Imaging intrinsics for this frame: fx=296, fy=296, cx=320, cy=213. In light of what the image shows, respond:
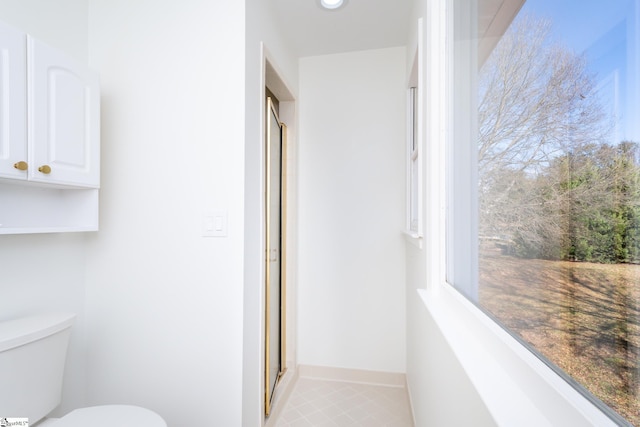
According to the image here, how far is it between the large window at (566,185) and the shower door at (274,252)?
50.0 inches

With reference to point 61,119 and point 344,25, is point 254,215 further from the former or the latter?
point 344,25

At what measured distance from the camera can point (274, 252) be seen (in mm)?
2002

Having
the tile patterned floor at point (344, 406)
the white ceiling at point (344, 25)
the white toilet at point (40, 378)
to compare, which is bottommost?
the tile patterned floor at point (344, 406)

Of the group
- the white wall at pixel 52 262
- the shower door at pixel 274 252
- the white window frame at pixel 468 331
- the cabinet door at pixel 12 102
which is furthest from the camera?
the shower door at pixel 274 252

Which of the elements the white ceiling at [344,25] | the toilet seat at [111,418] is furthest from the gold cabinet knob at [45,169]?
the white ceiling at [344,25]

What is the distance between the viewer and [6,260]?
1256 mm

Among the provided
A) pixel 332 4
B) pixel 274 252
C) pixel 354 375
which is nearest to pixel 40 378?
pixel 274 252

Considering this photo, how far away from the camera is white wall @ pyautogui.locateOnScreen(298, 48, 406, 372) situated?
7.49 ft

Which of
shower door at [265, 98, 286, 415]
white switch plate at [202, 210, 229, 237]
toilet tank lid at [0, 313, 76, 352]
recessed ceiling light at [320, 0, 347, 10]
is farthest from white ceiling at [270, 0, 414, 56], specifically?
toilet tank lid at [0, 313, 76, 352]

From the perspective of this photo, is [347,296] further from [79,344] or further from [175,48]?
[175,48]

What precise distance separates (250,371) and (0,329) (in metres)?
1.00

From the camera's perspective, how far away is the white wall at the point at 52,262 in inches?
49.9

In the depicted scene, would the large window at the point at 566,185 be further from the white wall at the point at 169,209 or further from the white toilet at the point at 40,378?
the white toilet at the point at 40,378

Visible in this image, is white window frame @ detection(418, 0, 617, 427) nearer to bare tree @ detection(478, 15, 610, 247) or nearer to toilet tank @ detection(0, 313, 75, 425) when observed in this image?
bare tree @ detection(478, 15, 610, 247)
